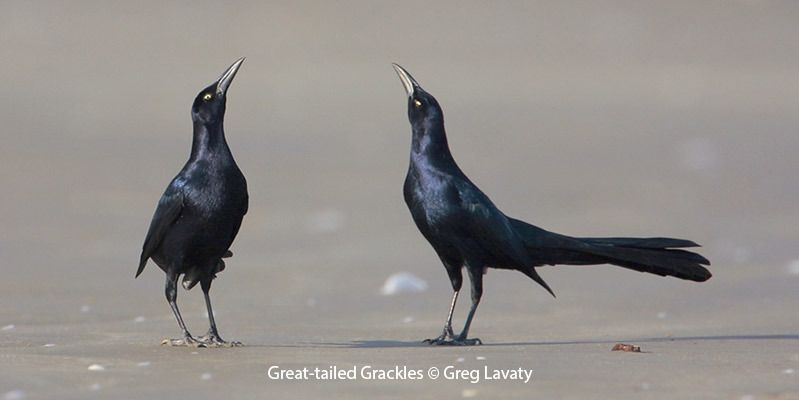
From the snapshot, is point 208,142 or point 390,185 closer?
point 208,142

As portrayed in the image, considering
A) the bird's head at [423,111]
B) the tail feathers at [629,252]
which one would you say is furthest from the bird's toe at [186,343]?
the tail feathers at [629,252]

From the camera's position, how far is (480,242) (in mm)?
8969

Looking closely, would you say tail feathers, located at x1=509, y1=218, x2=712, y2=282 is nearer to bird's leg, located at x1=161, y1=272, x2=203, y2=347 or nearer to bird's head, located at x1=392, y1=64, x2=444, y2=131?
bird's head, located at x1=392, y1=64, x2=444, y2=131

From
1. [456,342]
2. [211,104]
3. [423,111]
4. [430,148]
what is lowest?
[456,342]

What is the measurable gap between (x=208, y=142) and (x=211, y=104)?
27cm

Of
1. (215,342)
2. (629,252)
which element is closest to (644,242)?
(629,252)

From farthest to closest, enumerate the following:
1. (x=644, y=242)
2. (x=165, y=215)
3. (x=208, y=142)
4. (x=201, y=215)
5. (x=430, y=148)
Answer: (x=430, y=148) < (x=644, y=242) < (x=208, y=142) < (x=165, y=215) < (x=201, y=215)

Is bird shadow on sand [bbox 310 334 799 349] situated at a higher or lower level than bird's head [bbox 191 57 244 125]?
lower

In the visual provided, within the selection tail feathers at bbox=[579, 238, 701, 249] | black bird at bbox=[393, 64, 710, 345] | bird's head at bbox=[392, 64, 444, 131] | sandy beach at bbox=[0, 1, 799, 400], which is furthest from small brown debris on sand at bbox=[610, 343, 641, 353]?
bird's head at bbox=[392, 64, 444, 131]

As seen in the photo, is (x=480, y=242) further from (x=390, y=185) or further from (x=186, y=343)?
(x=390, y=185)

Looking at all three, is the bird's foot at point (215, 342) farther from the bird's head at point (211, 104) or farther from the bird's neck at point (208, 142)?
the bird's head at point (211, 104)

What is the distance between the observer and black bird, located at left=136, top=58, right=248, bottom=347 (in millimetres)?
8641

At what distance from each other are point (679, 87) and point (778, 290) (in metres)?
8.80

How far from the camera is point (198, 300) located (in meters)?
11.7
